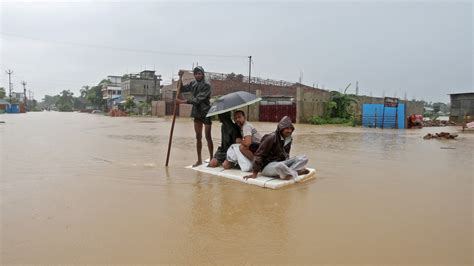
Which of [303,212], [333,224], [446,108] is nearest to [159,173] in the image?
[303,212]

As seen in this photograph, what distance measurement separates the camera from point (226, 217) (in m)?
3.42

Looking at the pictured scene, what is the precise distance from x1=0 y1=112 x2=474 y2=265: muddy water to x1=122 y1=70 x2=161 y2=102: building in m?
53.3

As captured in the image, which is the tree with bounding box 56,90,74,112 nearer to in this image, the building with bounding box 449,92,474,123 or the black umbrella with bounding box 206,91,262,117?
the building with bounding box 449,92,474,123

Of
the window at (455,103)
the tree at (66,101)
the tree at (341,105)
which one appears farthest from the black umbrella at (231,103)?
the tree at (66,101)

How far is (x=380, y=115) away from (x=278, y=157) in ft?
64.1

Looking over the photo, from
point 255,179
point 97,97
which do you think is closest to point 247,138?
point 255,179

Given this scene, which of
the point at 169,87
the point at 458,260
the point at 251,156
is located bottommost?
the point at 458,260

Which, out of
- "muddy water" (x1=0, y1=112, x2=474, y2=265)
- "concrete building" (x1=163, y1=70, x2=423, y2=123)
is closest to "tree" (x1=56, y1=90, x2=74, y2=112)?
"concrete building" (x1=163, y1=70, x2=423, y2=123)

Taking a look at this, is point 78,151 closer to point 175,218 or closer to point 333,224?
point 175,218

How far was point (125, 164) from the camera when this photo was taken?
6406 mm

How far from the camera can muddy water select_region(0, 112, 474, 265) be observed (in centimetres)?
257

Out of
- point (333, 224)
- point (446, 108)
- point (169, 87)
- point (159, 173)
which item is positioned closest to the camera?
point (333, 224)

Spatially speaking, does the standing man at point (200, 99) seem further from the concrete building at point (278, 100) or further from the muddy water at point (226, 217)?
the concrete building at point (278, 100)

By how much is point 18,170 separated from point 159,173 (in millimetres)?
2243
